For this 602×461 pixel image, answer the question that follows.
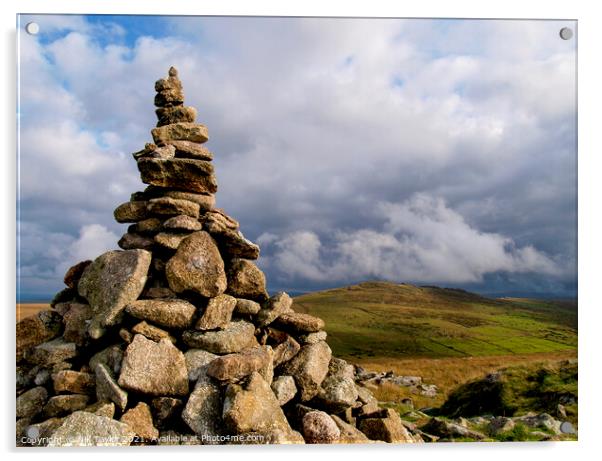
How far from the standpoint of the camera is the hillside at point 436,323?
17.0 metres

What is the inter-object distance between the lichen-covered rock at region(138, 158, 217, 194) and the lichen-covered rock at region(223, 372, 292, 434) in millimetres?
6449

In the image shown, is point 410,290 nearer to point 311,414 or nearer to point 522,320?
point 522,320

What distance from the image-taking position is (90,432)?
10508 millimetres

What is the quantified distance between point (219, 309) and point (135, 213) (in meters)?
4.46

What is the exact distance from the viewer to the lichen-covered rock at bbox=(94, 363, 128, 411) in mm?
10891

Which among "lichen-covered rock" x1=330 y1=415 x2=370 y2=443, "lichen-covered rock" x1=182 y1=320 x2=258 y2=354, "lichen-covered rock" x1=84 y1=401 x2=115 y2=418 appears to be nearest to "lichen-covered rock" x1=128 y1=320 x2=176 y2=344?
"lichen-covered rock" x1=182 y1=320 x2=258 y2=354

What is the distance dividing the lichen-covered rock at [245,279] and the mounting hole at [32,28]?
845 centimetres

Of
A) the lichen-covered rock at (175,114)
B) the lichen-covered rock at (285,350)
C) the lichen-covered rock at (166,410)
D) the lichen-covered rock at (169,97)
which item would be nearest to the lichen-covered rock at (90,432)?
the lichen-covered rock at (166,410)

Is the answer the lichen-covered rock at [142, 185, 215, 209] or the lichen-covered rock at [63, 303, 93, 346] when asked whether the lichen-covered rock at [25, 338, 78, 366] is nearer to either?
the lichen-covered rock at [63, 303, 93, 346]

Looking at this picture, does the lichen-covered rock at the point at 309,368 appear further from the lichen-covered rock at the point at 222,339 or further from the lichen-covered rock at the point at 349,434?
the lichen-covered rock at the point at 222,339

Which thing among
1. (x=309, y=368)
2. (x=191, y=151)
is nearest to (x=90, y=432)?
(x=309, y=368)

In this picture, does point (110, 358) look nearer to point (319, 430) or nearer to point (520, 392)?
point (319, 430)

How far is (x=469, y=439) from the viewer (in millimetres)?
12586
